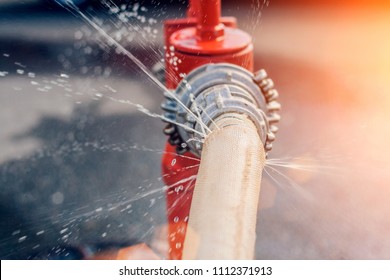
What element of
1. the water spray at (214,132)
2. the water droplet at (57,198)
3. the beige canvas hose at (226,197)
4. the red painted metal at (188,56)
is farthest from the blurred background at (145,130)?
the beige canvas hose at (226,197)

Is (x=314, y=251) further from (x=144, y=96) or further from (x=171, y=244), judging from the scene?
(x=144, y=96)

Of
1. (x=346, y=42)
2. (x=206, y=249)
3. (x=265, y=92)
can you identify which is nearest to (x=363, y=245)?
(x=265, y=92)

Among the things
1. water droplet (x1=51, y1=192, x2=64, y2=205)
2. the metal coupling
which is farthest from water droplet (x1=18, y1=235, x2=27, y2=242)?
the metal coupling

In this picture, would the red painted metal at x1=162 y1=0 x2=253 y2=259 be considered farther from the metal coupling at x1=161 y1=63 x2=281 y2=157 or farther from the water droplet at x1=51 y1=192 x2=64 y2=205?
the water droplet at x1=51 y1=192 x2=64 y2=205

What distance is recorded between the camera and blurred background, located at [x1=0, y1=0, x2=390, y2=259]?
4.30 feet

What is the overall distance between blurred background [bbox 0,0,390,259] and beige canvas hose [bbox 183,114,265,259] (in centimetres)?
66

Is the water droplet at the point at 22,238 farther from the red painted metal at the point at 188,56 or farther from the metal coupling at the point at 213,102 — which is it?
the metal coupling at the point at 213,102

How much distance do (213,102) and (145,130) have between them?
1156 millimetres

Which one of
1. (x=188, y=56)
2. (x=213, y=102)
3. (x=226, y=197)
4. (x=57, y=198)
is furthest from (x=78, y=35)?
(x=226, y=197)

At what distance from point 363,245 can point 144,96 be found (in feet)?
3.99

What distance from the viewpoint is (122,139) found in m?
1.82

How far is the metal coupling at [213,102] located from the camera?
0.74 metres

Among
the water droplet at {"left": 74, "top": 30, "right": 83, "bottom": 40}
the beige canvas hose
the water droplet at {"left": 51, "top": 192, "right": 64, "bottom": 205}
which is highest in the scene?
the water droplet at {"left": 74, "top": 30, "right": 83, "bottom": 40}

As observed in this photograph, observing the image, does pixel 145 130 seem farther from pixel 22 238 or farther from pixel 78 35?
pixel 78 35
